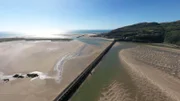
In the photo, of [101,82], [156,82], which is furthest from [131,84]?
[101,82]

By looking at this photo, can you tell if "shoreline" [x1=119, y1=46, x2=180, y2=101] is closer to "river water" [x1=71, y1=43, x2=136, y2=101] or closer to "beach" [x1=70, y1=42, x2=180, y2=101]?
"beach" [x1=70, y1=42, x2=180, y2=101]

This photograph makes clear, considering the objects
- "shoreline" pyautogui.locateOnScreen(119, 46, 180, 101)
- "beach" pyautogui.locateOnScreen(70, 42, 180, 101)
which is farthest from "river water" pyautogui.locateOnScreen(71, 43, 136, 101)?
"shoreline" pyautogui.locateOnScreen(119, 46, 180, 101)

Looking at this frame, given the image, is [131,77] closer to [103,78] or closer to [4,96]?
[103,78]

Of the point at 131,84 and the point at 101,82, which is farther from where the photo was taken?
the point at 101,82

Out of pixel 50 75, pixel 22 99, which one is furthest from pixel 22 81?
pixel 22 99

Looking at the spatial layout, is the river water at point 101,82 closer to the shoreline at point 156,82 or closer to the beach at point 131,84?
the beach at point 131,84

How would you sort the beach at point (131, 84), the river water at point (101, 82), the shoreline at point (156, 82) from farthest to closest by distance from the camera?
1. the river water at point (101, 82)
2. the shoreline at point (156, 82)
3. the beach at point (131, 84)

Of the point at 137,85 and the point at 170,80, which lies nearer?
the point at 137,85

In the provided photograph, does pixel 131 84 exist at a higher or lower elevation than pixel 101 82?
higher

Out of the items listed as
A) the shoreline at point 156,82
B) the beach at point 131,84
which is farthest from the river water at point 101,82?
the shoreline at point 156,82

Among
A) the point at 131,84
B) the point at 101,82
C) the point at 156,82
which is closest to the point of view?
the point at 131,84

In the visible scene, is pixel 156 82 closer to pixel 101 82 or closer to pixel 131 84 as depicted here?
pixel 131 84
